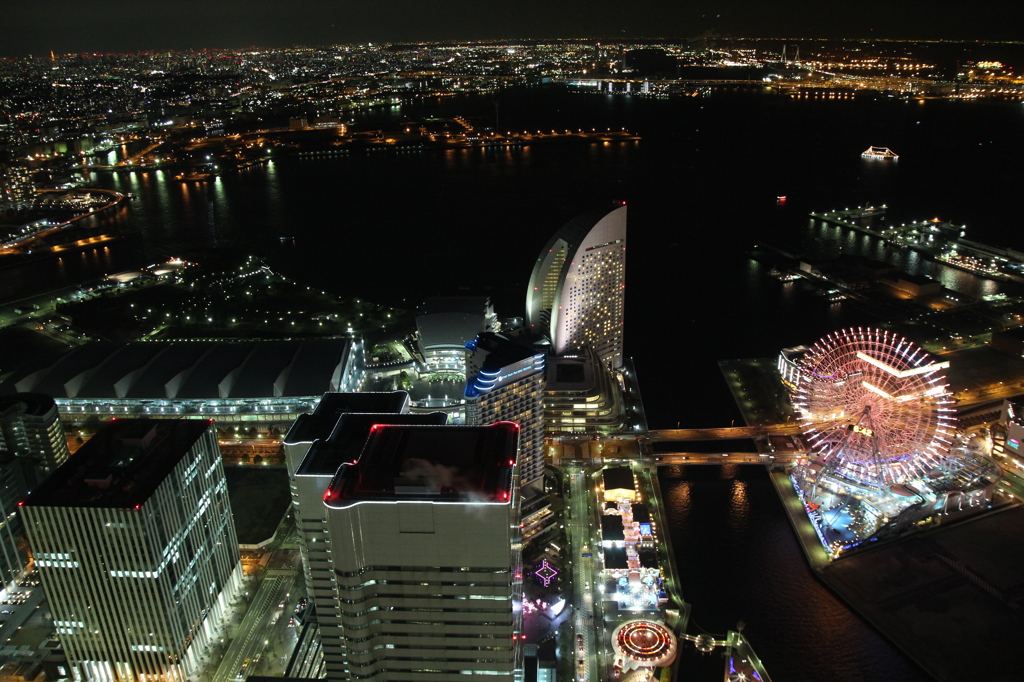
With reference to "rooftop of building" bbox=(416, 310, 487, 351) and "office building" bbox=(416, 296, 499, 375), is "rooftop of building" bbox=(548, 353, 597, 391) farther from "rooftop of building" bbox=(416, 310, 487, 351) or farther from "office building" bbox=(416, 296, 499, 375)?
"rooftop of building" bbox=(416, 310, 487, 351)

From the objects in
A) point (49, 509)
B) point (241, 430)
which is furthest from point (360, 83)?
point (49, 509)

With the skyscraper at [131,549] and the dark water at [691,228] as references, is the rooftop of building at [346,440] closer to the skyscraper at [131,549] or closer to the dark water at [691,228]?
the skyscraper at [131,549]

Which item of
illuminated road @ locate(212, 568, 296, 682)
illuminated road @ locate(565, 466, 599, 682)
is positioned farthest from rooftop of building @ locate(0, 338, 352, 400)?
illuminated road @ locate(565, 466, 599, 682)

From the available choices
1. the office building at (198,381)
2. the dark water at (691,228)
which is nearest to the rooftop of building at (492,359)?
the dark water at (691,228)

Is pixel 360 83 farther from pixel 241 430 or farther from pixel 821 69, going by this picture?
pixel 241 430

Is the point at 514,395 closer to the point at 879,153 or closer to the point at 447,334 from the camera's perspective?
the point at 447,334

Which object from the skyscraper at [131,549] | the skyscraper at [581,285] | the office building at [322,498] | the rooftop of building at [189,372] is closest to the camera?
the office building at [322,498]
